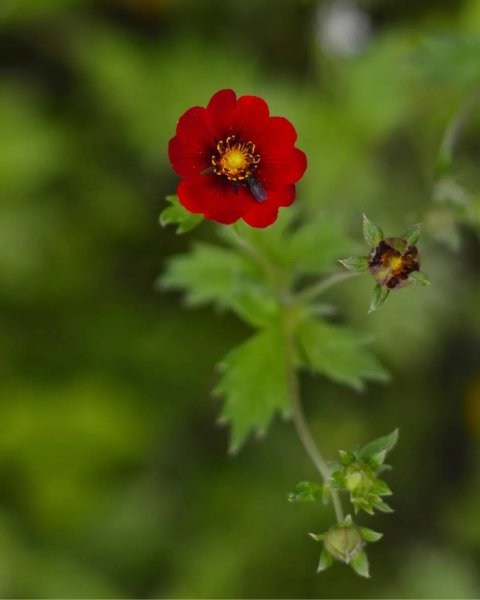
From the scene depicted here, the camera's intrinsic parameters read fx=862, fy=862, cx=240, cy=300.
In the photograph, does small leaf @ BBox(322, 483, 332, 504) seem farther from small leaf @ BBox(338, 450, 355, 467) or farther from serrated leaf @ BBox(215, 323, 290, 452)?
serrated leaf @ BBox(215, 323, 290, 452)

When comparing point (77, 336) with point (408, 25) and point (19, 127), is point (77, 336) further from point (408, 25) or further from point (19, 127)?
A: point (408, 25)

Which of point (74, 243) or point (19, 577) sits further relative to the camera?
point (74, 243)

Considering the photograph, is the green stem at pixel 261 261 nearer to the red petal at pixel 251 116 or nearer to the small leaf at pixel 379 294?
the red petal at pixel 251 116

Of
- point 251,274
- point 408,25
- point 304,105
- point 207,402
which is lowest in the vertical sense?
point 207,402

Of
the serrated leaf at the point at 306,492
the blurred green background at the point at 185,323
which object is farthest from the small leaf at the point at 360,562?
the blurred green background at the point at 185,323

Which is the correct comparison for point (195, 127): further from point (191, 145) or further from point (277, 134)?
point (277, 134)

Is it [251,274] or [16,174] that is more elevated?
[16,174]

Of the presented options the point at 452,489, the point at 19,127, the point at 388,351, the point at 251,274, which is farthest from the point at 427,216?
the point at 19,127
